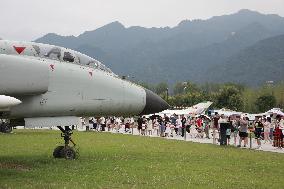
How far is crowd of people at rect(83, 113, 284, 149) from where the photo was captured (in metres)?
28.1

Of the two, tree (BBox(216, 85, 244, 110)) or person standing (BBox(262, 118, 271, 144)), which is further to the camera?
tree (BBox(216, 85, 244, 110))

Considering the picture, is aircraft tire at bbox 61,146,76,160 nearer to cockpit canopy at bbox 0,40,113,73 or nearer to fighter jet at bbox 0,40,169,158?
fighter jet at bbox 0,40,169,158

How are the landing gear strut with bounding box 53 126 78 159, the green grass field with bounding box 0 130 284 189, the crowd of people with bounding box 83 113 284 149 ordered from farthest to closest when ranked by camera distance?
the crowd of people with bounding box 83 113 284 149 → the landing gear strut with bounding box 53 126 78 159 → the green grass field with bounding box 0 130 284 189

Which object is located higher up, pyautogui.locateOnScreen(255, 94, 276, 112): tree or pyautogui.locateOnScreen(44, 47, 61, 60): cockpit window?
pyautogui.locateOnScreen(255, 94, 276, 112): tree

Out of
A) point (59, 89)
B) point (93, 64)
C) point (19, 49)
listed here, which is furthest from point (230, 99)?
point (19, 49)

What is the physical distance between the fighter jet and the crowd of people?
12.5 metres

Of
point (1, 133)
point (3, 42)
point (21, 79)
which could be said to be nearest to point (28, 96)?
point (21, 79)

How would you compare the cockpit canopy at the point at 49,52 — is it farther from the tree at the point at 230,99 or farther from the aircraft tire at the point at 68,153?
the tree at the point at 230,99

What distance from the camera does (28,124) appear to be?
14555 millimetres

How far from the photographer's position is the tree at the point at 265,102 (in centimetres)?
11844

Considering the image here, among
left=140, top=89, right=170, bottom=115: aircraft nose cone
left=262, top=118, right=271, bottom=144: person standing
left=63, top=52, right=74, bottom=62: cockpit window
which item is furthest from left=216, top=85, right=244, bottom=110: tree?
left=63, top=52, right=74, bottom=62: cockpit window

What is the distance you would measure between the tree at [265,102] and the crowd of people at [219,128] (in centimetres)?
6733

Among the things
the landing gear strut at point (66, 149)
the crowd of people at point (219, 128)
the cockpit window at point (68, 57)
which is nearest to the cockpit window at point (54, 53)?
the cockpit window at point (68, 57)

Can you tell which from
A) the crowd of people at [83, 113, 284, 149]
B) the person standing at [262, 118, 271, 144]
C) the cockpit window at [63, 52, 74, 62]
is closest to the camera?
the cockpit window at [63, 52, 74, 62]
